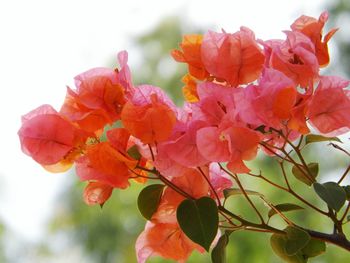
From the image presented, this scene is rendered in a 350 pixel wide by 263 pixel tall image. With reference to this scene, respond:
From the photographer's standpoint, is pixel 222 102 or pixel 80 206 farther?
pixel 80 206

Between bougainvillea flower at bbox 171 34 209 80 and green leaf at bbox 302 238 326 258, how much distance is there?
5.6 inches

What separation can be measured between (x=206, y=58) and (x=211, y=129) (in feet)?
0.21

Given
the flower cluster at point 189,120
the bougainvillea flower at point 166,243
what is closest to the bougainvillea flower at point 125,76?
the flower cluster at point 189,120

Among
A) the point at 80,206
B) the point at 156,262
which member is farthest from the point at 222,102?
the point at 80,206

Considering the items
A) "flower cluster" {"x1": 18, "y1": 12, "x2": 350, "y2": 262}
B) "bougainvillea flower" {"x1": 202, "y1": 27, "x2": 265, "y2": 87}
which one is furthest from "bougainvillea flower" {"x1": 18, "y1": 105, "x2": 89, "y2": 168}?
"bougainvillea flower" {"x1": 202, "y1": 27, "x2": 265, "y2": 87}

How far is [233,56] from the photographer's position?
0.46 meters

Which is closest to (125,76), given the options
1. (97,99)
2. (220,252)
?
(97,99)

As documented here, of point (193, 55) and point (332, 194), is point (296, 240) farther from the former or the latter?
point (193, 55)

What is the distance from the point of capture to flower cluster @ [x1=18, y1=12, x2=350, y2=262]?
43 centimetres

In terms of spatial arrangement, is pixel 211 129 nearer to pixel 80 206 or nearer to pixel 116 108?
pixel 116 108

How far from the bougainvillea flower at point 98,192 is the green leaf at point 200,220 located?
0.07 metres

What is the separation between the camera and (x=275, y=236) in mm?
484

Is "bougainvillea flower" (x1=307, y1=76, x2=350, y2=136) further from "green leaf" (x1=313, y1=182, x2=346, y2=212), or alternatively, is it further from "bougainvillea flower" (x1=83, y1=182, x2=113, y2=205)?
"bougainvillea flower" (x1=83, y1=182, x2=113, y2=205)

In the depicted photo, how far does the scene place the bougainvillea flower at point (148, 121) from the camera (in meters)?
0.43
